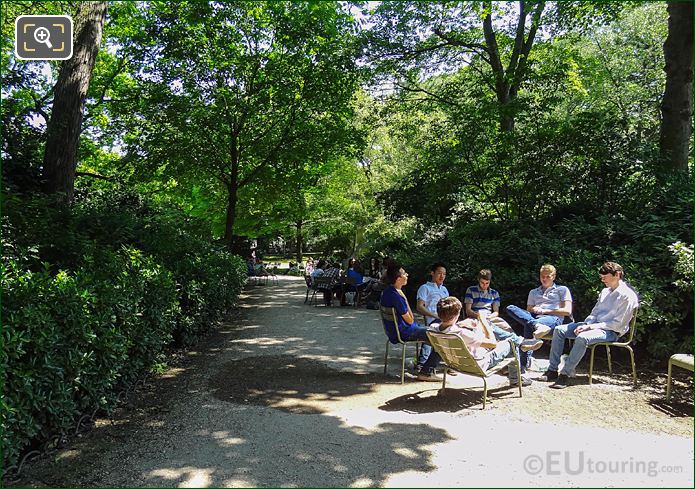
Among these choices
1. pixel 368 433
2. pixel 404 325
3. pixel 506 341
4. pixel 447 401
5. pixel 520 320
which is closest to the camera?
pixel 368 433

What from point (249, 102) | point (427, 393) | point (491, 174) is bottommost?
point (427, 393)

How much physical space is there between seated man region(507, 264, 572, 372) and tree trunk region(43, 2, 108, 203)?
259 inches

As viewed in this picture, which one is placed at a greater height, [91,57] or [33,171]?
[91,57]

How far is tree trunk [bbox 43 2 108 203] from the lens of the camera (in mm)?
6754

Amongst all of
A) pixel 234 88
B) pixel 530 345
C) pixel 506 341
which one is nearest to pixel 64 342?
pixel 506 341

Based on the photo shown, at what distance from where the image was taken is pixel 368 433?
4391mm

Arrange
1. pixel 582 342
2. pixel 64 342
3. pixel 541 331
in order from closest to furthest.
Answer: pixel 64 342 → pixel 582 342 → pixel 541 331

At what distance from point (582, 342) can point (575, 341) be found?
0.08m

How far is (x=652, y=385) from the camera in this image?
5969 mm

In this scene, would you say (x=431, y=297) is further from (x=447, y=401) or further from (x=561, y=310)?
(x=447, y=401)

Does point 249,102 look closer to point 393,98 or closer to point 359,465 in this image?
point 393,98

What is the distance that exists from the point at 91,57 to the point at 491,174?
8729 millimetres

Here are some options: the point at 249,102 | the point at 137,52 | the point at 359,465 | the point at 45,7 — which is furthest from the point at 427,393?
the point at 45,7

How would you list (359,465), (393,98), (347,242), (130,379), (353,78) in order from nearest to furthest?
(359,465), (130,379), (353,78), (393,98), (347,242)
